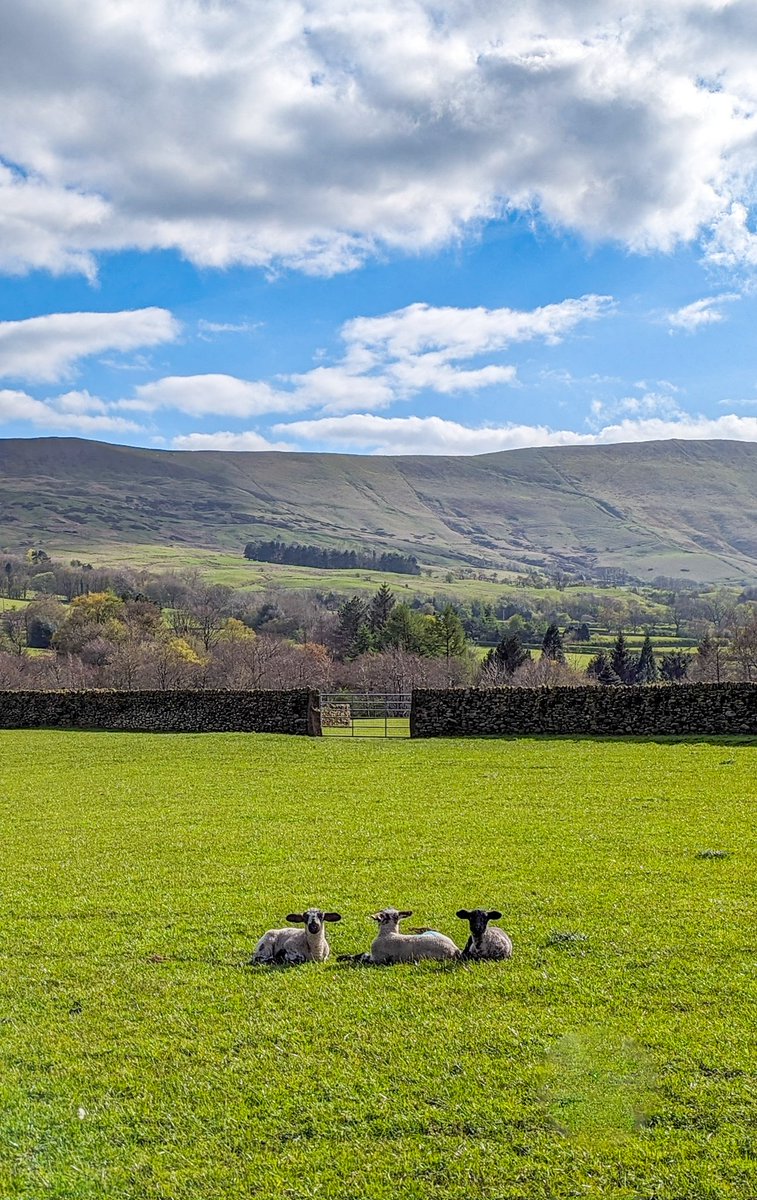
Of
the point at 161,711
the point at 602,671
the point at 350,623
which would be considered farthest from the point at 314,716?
the point at 350,623

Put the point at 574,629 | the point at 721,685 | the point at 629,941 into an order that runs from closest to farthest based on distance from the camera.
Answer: the point at 629,941
the point at 721,685
the point at 574,629

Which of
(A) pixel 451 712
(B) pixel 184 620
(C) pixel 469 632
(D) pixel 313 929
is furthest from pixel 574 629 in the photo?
(D) pixel 313 929

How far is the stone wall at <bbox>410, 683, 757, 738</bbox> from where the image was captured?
35.7 meters

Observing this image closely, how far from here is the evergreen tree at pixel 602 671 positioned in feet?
372

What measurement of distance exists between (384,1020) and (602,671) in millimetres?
111741

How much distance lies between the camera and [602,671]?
381 feet

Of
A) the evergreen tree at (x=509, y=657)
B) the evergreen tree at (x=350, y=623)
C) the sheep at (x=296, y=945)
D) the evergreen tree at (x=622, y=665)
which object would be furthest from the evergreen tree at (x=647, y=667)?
the sheep at (x=296, y=945)

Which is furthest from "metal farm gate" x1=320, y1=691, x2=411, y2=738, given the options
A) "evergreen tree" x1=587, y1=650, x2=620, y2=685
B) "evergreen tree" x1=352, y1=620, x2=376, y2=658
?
"evergreen tree" x1=352, y1=620, x2=376, y2=658

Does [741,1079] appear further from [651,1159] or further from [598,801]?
[598,801]

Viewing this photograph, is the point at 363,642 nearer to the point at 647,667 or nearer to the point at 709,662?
the point at 647,667

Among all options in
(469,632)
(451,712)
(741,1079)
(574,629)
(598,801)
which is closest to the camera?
(741,1079)

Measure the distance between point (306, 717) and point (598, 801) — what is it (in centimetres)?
2256

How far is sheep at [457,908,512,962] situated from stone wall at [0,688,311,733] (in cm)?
3205

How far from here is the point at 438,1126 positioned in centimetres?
646
